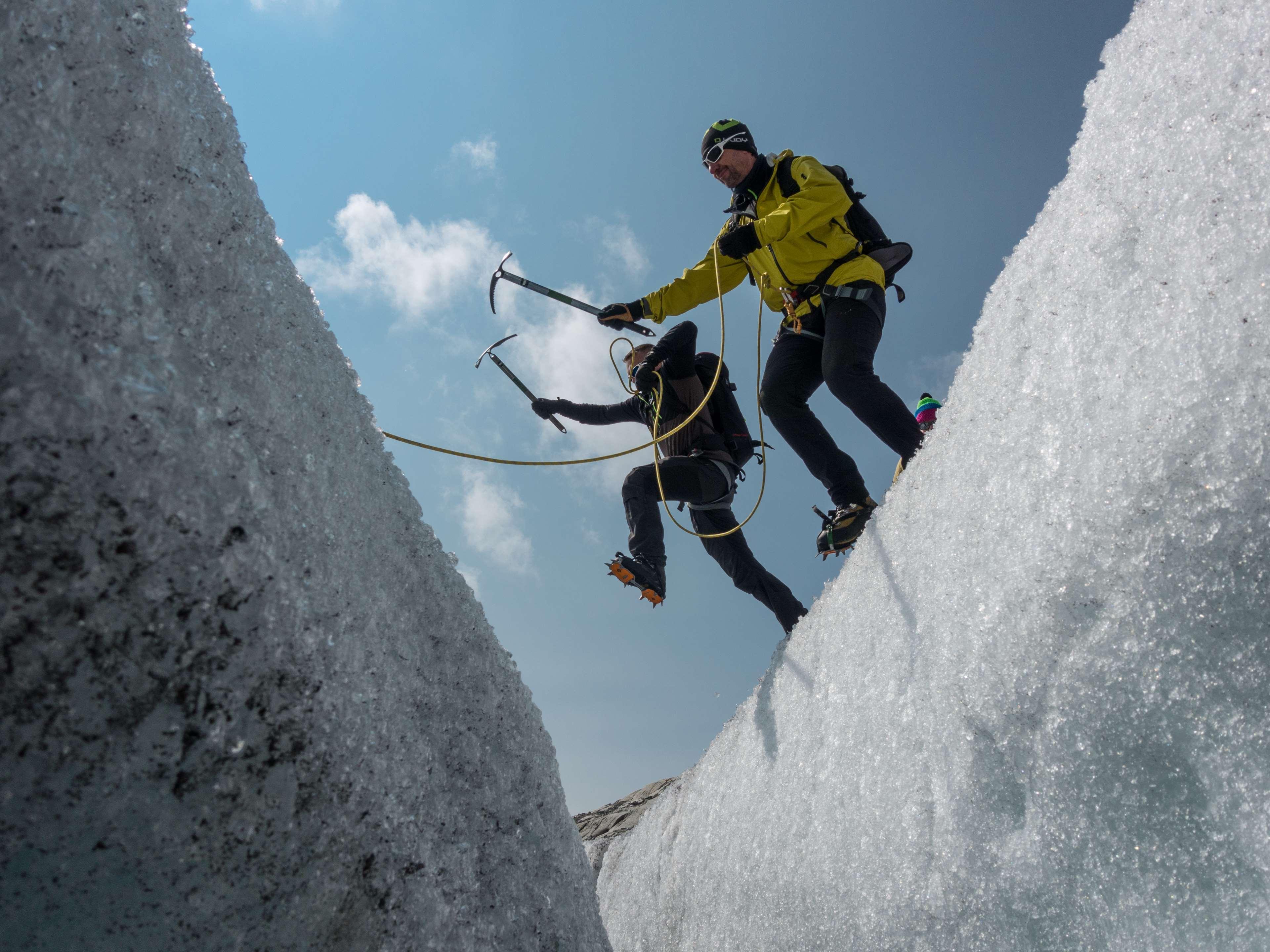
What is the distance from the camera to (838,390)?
10.6 ft

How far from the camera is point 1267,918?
43.5 inches

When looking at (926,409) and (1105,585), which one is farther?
(926,409)

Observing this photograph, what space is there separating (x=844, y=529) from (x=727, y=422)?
1.79m

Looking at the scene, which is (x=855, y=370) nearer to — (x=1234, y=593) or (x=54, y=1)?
(x=1234, y=593)

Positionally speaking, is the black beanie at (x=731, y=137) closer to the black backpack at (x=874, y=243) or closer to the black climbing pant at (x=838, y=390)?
the black backpack at (x=874, y=243)

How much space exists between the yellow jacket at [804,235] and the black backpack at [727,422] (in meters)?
1.16

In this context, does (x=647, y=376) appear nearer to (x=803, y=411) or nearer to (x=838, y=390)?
(x=803, y=411)

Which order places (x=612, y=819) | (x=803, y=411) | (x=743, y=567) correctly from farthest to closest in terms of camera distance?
(x=612, y=819) → (x=743, y=567) → (x=803, y=411)

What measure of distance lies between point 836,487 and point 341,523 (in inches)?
111

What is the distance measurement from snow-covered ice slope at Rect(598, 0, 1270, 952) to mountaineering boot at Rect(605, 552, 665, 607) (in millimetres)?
2243

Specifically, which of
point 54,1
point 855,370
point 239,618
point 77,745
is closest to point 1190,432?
point 239,618

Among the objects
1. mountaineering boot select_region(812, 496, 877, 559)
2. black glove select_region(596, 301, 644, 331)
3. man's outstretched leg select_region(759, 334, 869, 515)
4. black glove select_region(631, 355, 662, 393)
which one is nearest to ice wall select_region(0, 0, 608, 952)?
mountaineering boot select_region(812, 496, 877, 559)

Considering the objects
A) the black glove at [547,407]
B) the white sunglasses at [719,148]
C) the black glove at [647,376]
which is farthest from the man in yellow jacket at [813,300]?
the black glove at [547,407]

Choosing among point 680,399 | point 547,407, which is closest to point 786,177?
point 680,399
